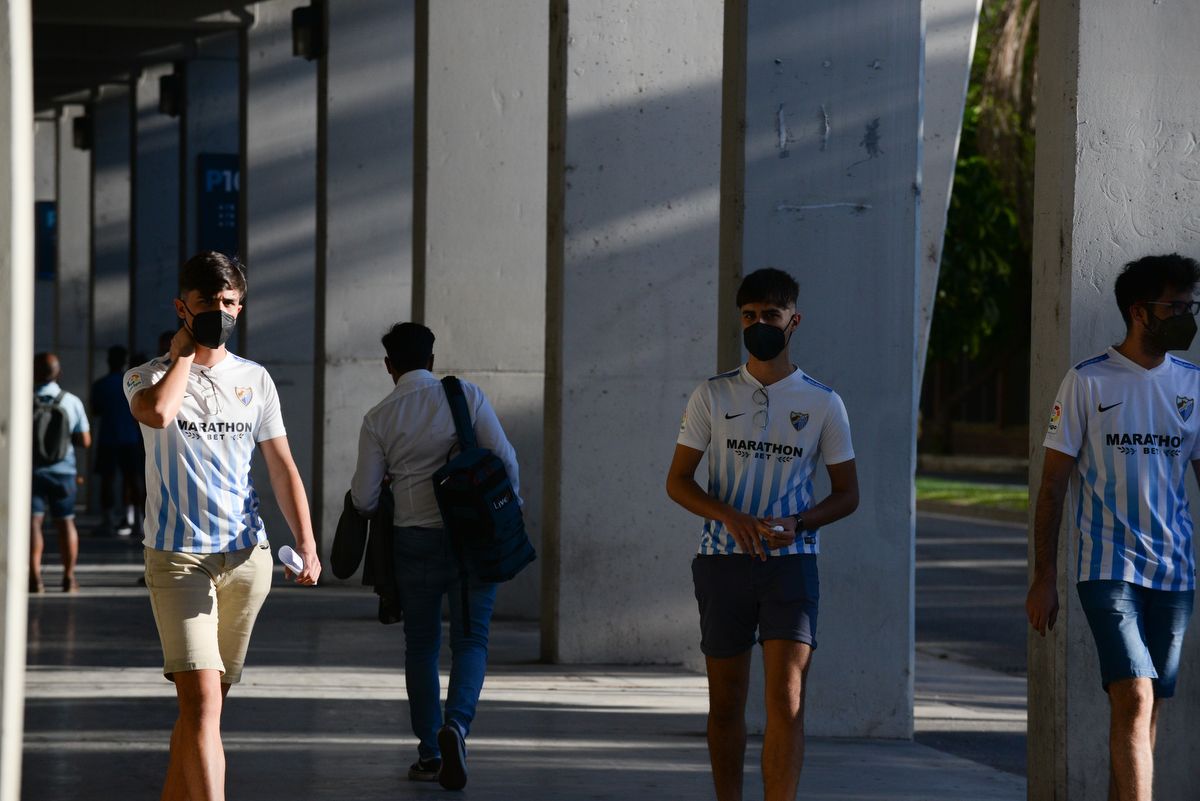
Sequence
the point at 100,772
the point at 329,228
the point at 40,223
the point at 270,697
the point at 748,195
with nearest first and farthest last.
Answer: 1. the point at 100,772
2. the point at 748,195
3. the point at 270,697
4. the point at 329,228
5. the point at 40,223

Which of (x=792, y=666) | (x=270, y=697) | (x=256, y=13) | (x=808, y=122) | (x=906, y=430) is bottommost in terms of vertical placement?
(x=270, y=697)

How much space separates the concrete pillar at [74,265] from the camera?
33781 millimetres

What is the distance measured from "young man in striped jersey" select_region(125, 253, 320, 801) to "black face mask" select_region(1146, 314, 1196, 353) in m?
2.83

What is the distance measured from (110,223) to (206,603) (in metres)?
25.9

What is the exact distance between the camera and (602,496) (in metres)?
12.1

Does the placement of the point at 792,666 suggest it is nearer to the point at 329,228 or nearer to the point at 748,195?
the point at 748,195

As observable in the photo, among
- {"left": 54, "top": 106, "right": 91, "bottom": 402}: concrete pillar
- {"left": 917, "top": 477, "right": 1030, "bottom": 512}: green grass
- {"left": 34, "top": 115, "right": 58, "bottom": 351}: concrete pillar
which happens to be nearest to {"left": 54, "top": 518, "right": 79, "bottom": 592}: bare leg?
{"left": 54, "top": 106, "right": 91, "bottom": 402}: concrete pillar

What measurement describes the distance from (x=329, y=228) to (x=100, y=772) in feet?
33.1

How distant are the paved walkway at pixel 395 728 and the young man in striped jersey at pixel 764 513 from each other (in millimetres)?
1575

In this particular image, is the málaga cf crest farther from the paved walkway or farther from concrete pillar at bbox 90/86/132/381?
concrete pillar at bbox 90/86/132/381

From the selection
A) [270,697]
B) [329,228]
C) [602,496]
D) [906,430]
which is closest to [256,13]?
[329,228]

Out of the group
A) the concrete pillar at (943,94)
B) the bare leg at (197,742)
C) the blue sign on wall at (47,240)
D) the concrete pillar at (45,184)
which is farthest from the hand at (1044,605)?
the concrete pillar at (45,184)

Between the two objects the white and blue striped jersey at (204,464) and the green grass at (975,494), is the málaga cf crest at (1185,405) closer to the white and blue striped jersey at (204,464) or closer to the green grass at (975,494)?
the white and blue striped jersey at (204,464)

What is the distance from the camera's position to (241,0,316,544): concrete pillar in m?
19.5
